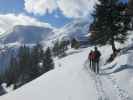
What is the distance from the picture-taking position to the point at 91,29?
1699 inches

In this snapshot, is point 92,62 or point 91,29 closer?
point 92,62

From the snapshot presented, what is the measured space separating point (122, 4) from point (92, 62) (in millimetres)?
15627

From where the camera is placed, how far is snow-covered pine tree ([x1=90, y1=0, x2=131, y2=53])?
40.3m

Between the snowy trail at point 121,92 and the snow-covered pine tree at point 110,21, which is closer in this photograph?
the snowy trail at point 121,92

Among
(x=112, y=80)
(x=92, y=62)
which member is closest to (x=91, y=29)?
(x=92, y=62)

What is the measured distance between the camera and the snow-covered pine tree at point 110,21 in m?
40.3

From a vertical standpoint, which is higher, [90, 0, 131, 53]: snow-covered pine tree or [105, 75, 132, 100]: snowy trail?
[90, 0, 131, 53]: snow-covered pine tree

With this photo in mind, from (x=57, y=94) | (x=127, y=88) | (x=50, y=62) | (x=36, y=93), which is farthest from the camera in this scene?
(x=50, y=62)

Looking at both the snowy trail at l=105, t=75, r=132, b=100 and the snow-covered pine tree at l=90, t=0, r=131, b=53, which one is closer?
the snowy trail at l=105, t=75, r=132, b=100

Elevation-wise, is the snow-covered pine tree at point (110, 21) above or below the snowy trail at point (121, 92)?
above

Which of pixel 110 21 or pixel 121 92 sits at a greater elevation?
pixel 110 21

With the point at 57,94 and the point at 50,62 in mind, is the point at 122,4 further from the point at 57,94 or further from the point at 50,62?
the point at 50,62

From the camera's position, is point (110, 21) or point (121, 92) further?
point (110, 21)

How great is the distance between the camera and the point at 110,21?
133 ft
